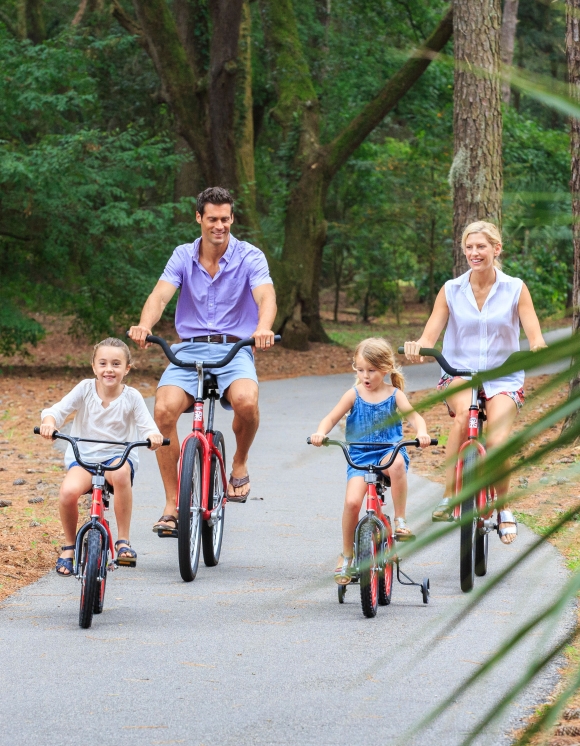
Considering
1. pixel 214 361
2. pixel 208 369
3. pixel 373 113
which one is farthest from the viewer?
pixel 373 113

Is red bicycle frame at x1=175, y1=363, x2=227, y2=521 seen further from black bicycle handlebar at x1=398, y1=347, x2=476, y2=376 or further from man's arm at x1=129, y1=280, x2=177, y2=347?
black bicycle handlebar at x1=398, y1=347, x2=476, y2=376

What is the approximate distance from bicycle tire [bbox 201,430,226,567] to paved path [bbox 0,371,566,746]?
0.41 feet

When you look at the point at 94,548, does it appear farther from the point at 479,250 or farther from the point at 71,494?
the point at 479,250

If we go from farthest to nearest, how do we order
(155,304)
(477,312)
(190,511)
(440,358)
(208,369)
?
(155,304) → (208,369) → (477,312) → (190,511) → (440,358)

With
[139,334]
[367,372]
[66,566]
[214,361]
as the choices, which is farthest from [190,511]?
[367,372]

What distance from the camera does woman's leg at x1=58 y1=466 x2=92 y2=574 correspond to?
5.60m

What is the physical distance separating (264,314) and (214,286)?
0.40m

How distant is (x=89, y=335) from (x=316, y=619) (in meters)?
14.6

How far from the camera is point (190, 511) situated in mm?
6051

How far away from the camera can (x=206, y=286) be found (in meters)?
6.91

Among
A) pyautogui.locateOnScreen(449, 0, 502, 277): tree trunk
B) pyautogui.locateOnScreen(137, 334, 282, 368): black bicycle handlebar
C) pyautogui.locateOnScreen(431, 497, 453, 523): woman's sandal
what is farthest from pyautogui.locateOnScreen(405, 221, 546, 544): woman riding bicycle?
pyautogui.locateOnScreen(449, 0, 502, 277): tree trunk

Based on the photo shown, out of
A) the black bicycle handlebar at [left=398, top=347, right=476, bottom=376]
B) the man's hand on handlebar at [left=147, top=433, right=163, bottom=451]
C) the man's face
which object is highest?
the man's face

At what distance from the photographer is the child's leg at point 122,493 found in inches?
226

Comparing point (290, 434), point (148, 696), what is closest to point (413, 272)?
point (290, 434)
